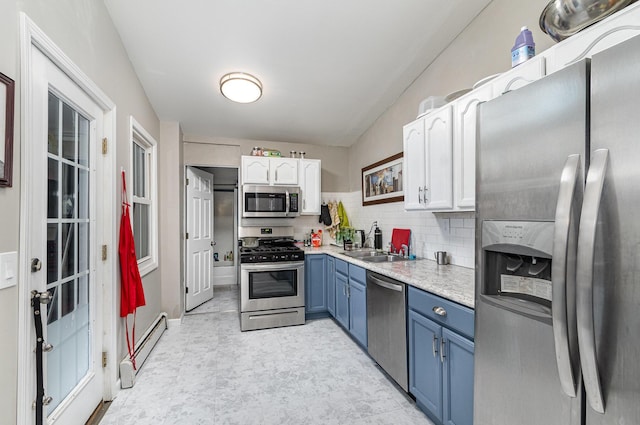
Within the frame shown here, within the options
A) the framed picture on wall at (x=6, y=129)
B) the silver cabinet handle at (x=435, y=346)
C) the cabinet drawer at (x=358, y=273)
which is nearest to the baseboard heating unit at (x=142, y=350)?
the framed picture on wall at (x=6, y=129)

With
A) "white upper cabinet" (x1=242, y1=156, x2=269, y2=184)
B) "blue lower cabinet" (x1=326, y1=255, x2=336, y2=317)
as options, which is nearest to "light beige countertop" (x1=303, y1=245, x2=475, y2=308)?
"blue lower cabinet" (x1=326, y1=255, x2=336, y2=317)

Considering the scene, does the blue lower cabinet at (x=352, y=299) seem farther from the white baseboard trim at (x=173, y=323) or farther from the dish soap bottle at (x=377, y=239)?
the white baseboard trim at (x=173, y=323)

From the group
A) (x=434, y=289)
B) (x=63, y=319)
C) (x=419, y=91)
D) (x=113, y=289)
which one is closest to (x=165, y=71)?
(x=113, y=289)

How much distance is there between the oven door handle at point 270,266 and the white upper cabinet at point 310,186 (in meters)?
0.82

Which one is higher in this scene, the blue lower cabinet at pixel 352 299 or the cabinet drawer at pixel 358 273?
the cabinet drawer at pixel 358 273

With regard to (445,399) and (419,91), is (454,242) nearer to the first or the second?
(445,399)

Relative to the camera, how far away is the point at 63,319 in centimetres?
163

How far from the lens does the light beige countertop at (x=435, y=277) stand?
1.54 metres

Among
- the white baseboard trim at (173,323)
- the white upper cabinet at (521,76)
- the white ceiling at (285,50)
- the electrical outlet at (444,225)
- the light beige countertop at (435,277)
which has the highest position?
the white ceiling at (285,50)

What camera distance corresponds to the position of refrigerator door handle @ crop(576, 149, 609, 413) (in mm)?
733

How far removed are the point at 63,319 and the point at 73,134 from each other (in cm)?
111

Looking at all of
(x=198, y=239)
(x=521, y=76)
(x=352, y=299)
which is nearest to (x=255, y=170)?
(x=198, y=239)

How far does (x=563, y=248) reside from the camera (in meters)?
0.79

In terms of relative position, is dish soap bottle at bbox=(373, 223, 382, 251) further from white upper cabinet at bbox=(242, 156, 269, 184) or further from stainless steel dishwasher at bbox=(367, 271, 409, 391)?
white upper cabinet at bbox=(242, 156, 269, 184)
